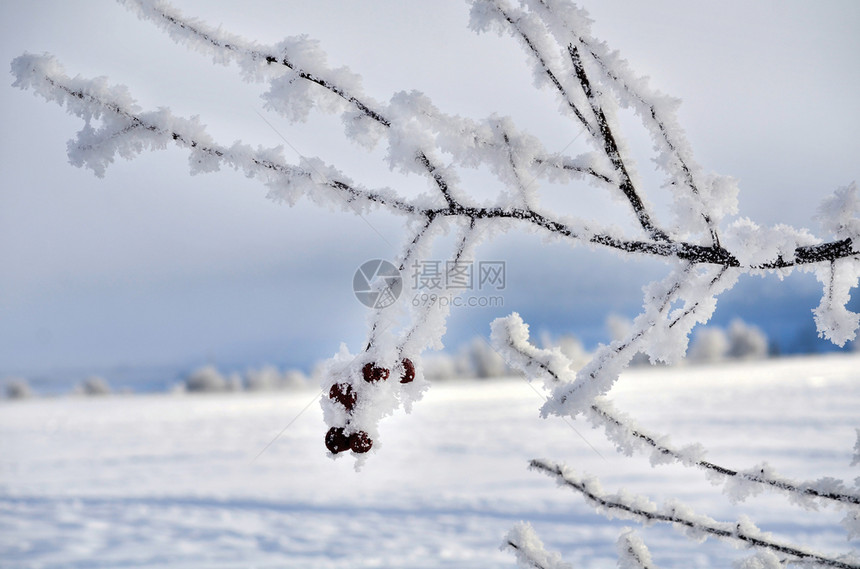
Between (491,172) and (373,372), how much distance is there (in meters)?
0.40

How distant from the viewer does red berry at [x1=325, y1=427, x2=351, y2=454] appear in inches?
38.9

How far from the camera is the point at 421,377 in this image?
1.05 m

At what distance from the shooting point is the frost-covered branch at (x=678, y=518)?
4.10 ft

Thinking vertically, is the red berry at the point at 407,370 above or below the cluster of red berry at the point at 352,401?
above

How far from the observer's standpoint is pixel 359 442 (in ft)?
3.21

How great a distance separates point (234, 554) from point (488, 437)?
6014 mm

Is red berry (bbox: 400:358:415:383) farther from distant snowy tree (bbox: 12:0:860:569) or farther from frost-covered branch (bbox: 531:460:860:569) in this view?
frost-covered branch (bbox: 531:460:860:569)

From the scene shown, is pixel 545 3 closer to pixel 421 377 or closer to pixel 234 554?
pixel 421 377

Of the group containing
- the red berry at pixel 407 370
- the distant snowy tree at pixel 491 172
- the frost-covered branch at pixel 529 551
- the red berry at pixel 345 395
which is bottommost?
the frost-covered branch at pixel 529 551

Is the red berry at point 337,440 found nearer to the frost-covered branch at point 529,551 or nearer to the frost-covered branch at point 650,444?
the frost-covered branch at point 650,444

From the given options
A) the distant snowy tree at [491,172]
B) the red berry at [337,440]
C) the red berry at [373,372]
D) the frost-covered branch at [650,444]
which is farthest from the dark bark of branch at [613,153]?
the red berry at [337,440]

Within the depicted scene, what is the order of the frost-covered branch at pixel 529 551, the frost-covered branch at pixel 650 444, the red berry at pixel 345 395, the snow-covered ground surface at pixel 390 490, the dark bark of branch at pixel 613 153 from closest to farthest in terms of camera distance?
the dark bark of branch at pixel 613 153, the red berry at pixel 345 395, the frost-covered branch at pixel 650 444, the frost-covered branch at pixel 529 551, the snow-covered ground surface at pixel 390 490

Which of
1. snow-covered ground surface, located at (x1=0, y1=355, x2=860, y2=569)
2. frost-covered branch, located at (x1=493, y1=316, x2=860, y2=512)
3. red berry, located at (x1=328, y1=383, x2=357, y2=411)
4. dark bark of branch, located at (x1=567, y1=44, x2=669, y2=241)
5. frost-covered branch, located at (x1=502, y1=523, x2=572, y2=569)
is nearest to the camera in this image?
dark bark of branch, located at (x1=567, y1=44, x2=669, y2=241)

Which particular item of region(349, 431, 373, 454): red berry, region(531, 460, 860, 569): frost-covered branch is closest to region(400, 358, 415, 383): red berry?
region(349, 431, 373, 454): red berry
